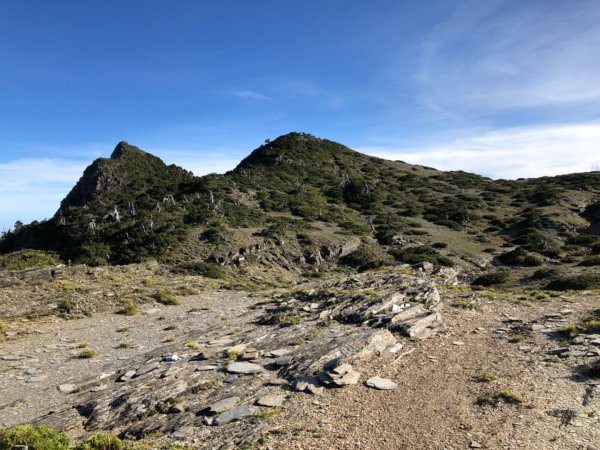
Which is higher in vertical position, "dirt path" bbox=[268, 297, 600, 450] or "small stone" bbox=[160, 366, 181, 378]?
"small stone" bbox=[160, 366, 181, 378]

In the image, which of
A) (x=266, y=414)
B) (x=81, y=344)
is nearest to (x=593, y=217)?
(x=266, y=414)

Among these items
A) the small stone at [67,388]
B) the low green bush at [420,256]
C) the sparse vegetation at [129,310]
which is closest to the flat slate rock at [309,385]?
the small stone at [67,388]

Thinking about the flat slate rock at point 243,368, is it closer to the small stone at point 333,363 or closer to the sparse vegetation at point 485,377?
the small stone at point 333,363

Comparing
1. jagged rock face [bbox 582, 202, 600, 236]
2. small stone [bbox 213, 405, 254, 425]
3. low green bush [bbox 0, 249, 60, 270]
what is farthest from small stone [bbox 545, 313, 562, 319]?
jagged rock face [bbox 582, 202, 600, 236]

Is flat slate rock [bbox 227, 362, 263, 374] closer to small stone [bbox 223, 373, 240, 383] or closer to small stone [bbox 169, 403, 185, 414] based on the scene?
small stone [bbox 223, 373, 240, 383]

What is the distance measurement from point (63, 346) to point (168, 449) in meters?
11.9

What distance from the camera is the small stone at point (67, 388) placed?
13347 mm

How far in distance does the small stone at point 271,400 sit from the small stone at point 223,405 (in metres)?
0.65

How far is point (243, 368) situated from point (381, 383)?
176 inches

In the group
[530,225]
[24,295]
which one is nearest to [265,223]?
[24,295]

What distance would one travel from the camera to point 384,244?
46.6 m

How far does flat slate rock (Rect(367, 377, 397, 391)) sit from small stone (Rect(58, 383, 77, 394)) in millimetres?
9887

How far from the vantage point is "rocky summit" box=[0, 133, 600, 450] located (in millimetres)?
9688

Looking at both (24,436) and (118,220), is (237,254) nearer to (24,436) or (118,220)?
(118,220)
